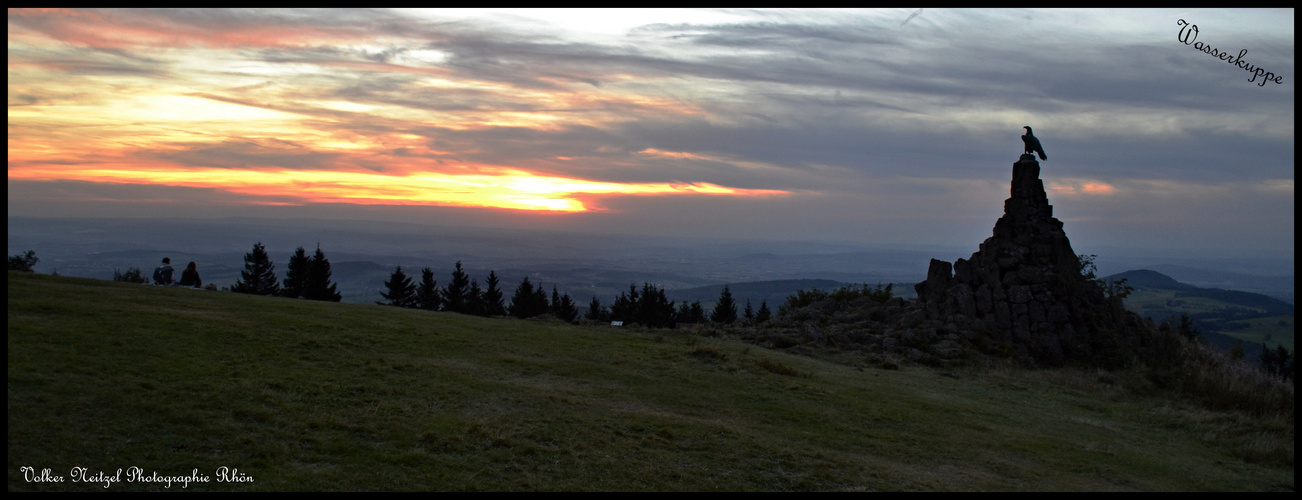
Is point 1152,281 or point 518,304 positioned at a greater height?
point 1152,281

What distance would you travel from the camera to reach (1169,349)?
989 inches

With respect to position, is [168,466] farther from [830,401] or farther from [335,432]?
[830,401]

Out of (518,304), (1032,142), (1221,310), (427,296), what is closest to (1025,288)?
(1032,142)

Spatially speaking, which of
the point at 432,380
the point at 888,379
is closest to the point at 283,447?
the point at 432,380

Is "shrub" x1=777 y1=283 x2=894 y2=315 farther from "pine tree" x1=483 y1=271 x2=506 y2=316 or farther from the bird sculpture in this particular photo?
"pine tree" x1=483 y1=271 x2=506 y2=316

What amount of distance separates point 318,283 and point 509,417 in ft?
170

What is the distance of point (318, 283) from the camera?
189ft

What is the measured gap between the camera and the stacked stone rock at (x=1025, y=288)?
25.6 m

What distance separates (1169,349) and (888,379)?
42.0 ft

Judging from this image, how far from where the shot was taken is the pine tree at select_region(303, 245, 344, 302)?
187 ft

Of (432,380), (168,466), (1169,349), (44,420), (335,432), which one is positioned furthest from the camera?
(1169,349)

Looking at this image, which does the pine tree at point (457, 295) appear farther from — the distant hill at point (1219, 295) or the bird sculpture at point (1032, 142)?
the distant hill at point (1219, 295)

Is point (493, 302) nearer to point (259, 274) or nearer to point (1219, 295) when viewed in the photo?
point (259, 274)

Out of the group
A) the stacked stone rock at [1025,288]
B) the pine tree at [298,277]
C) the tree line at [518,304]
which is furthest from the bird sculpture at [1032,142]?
the pine tree at [298,277]
